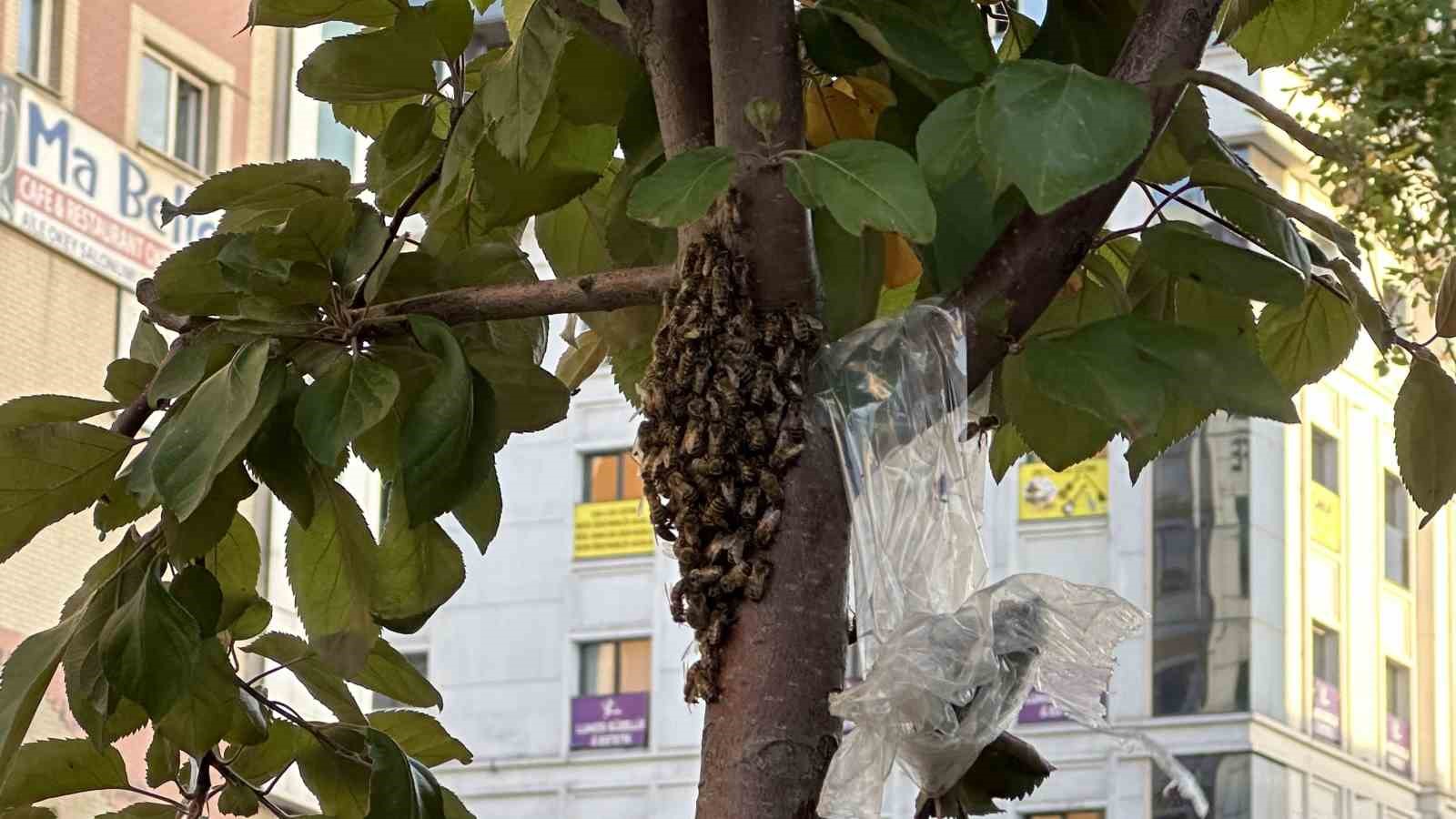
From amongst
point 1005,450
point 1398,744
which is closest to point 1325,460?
point 1398,744

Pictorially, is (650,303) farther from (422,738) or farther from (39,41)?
(39,41)

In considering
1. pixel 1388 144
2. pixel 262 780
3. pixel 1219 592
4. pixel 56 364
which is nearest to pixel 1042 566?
pixel 1219 592

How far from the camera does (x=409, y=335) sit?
0.99 metres

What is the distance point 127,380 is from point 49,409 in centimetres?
5

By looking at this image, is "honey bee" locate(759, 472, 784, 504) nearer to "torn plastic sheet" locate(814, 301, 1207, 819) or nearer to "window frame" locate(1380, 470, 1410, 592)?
"torn plastic sheet" locate(814, 301, 1207, 819)

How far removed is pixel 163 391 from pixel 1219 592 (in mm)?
13753

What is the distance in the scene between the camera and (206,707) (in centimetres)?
105

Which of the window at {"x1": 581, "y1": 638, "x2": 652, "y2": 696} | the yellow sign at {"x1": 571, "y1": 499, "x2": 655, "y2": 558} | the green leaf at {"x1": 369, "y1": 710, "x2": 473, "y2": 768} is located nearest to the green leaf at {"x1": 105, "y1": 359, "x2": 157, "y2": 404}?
the green leaf at {"x1": 369, "y1": 710, "x2": 473, "y2": 768}

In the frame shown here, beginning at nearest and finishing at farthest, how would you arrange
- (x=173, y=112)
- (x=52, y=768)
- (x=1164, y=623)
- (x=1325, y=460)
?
(x=52, y=768) < (x=173, y=112) < (x=1164, y=623) < (x=1325, y=460)

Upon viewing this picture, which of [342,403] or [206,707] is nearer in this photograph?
[342,403]

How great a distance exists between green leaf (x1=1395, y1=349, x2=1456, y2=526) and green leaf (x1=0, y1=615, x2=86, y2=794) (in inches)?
22.3

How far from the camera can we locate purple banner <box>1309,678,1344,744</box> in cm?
1485

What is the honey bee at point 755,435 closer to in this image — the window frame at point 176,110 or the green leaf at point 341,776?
the green leaf at point 341,776

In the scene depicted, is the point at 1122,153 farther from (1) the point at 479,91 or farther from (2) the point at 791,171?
(1) the point at 479,91
